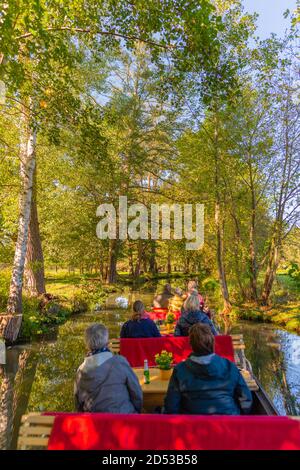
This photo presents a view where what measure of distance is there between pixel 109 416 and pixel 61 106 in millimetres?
6195

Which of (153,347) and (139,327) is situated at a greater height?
(139,327)

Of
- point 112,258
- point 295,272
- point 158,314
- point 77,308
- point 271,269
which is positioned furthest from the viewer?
point 112,258

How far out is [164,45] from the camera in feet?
22.0

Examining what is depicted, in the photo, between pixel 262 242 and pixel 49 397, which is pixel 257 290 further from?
pixel 49 397

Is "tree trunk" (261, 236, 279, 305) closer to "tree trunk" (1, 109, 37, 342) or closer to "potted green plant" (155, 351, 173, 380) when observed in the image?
"tree trunk" (1, 109, 37, 342)

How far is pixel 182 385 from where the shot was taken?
3.40 m

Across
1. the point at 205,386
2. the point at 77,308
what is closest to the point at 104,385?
the point at 205,386

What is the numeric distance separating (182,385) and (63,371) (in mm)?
6539

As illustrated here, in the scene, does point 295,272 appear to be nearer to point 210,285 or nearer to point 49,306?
point 210,285

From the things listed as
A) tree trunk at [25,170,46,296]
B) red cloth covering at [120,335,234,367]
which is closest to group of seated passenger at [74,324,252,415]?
red cloth covering at [120,335,234,367]

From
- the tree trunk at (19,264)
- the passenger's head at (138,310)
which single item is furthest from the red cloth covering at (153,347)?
the tree trunk at (19,264)

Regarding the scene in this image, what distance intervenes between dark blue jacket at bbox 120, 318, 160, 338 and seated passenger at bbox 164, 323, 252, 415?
3.35 m

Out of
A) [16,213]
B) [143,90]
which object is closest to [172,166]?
[143,90]

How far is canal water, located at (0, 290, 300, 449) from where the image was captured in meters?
6.89
